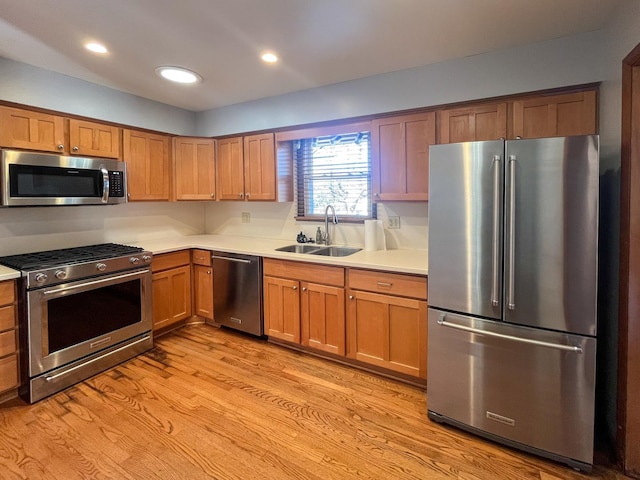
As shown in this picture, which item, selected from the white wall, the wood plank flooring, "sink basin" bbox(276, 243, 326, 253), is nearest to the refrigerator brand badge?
the wood plank flooring

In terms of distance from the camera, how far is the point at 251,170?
11.9ft

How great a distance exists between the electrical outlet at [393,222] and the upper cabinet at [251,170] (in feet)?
3.66

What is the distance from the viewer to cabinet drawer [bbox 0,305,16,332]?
2164 millimetres

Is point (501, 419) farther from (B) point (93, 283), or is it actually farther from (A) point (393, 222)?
(B) point (93, 283)

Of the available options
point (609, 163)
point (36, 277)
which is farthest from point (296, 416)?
point (609, 163)

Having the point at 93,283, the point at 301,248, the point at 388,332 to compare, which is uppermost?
the point at 301,248

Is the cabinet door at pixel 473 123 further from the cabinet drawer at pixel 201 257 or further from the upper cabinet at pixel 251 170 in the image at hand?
the cabinet drawer at pixel 201 257

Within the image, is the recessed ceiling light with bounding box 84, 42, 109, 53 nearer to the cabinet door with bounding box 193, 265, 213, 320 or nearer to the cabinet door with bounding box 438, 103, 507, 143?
the cabinet door with bounding box 193, 265, 213, 320

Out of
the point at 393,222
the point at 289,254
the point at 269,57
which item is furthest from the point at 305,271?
the point at 269,57

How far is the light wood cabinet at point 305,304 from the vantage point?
107 inches

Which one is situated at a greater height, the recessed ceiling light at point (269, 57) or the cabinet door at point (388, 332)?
the recessed ceiling light at point (269, 57)

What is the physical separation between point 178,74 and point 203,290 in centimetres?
204

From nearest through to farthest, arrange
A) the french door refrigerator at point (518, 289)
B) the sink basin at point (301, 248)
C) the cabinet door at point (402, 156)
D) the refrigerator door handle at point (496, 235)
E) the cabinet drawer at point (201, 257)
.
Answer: the french door refrigerator at point (518, 289) < the refrigerator door handle at point (496, 235) < the cabinet door at point (402, 156) < the sink basin at point (301, 248) < the cabinet drawer at point (201, 257)

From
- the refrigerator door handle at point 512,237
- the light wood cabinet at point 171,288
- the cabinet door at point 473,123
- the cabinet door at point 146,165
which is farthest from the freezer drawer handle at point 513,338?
the cabinet door at point 146,165
